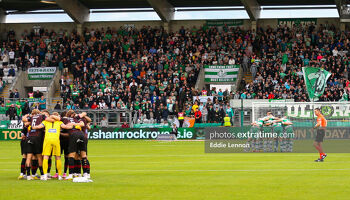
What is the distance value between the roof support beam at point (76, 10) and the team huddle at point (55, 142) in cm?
3847

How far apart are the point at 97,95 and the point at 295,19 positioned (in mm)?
20058

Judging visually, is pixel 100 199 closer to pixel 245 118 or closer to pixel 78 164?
pixel 78 164

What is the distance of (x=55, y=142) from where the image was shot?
53.4 feet

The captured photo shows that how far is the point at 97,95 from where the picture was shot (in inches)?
1778

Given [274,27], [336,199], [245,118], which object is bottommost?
[336,199]

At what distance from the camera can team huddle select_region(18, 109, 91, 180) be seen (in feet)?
51.6

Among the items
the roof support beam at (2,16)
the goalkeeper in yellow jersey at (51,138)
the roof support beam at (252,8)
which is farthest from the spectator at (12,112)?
the goalkeeper in yellow jersey at (51,138)

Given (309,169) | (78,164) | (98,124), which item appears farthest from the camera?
(98,124)

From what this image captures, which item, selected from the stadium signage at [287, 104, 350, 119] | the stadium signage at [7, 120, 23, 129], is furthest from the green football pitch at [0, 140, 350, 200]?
the stadium signage at [7, 120, 23, 129]

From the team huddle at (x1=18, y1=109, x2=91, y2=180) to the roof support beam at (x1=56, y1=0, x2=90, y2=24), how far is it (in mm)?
38472

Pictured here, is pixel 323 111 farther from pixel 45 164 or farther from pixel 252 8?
pixel 45 164

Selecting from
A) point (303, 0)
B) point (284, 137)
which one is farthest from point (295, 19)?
point (284, 137)

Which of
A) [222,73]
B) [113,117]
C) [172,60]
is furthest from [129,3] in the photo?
[113,117]

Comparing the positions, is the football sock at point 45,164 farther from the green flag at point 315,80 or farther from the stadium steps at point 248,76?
the stadium steps at point 248,76
